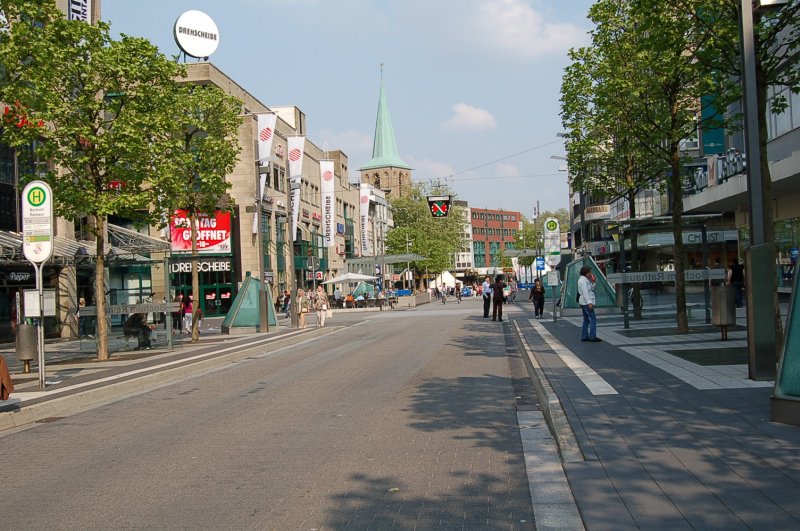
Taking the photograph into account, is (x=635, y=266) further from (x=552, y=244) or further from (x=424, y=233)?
(x=424, y=233)

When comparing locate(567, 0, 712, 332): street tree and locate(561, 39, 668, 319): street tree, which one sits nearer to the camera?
locate(567, 0, 712, 332): street tree

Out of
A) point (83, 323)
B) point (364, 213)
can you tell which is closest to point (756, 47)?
point (83, 323)

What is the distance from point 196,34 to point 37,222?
4035 cm

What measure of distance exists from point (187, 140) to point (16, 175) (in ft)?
21.7

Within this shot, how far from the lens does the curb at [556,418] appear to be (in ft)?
22.8

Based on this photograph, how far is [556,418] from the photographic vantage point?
332 inches

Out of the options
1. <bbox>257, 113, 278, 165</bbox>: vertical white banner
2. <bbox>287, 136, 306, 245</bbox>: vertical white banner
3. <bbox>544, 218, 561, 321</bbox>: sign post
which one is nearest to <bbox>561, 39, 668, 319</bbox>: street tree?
<bbox>544, 218, 561, 321</bbox>: sign post

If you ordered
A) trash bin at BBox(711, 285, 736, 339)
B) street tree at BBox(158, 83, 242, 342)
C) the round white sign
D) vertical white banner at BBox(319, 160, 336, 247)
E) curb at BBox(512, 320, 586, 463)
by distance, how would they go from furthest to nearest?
vertical white banner at BBox(319, 160, 336, 247), the round white sign, street tree at BBox(158, 83, 242, 342), trash bin at BBox(711, 285, 736, 339), curb at BBox(512, 320, 586, 463)

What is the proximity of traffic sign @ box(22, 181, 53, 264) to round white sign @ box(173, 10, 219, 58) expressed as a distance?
39.0 metres

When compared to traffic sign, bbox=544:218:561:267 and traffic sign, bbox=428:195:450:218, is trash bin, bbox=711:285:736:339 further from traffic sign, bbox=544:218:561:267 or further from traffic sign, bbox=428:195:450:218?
traffic sign, bbox=428:195:450:218

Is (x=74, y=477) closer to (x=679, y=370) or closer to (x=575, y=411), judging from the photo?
(x=575, y=411)

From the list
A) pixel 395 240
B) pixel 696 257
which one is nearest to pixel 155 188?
pixel 696 257

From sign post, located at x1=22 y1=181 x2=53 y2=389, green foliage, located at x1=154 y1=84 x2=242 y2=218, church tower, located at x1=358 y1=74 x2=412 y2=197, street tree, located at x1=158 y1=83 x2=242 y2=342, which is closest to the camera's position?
sign post, located at x1=22 y1=181 x2=53 y2=389

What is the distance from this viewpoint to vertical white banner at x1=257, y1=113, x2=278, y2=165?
52.6 meters
